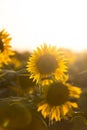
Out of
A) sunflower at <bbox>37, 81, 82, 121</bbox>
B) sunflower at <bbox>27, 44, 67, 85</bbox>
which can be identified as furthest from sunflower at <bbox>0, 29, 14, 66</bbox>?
sunflower at <bbox>37, 81, 82, 121</bbox>

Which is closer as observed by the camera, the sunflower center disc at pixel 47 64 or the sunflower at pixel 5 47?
the sunflower center disc at pixel 47 64

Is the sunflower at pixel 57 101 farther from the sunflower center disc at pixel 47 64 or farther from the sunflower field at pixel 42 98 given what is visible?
the sunflower center disc at pixel 47 64

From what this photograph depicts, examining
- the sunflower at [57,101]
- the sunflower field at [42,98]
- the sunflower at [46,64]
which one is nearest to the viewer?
the sunflower field at [42,98]

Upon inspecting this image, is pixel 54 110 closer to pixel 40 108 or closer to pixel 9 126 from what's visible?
pixel 40 108

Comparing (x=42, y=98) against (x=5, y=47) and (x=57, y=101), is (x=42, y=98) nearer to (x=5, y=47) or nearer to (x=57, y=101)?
(x=57, y=101)

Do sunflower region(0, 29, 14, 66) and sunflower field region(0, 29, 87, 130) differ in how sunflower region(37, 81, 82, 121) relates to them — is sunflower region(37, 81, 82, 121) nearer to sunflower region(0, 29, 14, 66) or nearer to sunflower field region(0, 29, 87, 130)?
sunflower field region(0, 29, 87, 130)

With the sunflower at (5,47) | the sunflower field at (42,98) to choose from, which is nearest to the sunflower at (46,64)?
the sunflower field at (42,98)

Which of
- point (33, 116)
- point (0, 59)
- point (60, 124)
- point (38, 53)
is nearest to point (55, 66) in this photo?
point (38, 53)
